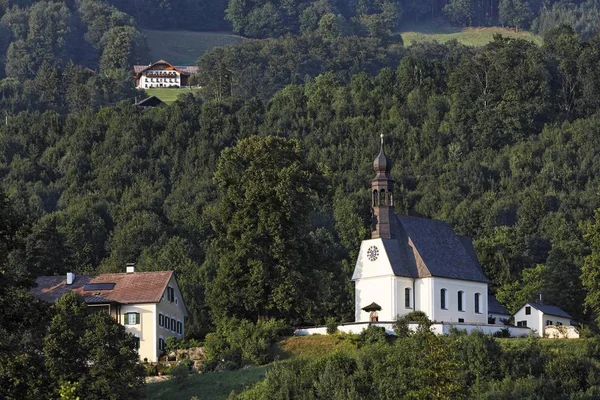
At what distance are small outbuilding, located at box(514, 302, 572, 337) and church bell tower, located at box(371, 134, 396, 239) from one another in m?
8.06

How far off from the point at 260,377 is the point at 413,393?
12388 mm

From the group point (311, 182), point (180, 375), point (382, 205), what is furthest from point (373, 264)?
point (180, 375)

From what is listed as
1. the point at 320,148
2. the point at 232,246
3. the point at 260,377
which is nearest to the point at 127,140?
the point at 320,148

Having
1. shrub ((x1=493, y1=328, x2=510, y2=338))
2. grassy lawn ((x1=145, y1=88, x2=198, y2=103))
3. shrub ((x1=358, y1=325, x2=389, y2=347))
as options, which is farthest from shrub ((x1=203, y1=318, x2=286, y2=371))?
grassy lawn ((x1=145, y1=88, x2=198, y2=103))

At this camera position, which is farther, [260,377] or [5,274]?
[260,377]

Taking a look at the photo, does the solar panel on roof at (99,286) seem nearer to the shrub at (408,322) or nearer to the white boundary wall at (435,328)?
the white boundary wall at (435,328)

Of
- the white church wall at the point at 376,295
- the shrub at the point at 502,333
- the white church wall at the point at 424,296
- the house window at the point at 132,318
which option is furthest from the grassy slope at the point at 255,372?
the house window at the point at 132,318

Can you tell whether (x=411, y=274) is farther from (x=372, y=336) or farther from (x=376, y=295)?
(x=372, y=336)

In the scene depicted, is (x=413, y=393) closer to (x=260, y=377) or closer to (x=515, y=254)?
(x=260, y=377)

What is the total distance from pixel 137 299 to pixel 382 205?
41.9 ft

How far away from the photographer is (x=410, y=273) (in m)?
78.6

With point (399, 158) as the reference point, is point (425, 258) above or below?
below

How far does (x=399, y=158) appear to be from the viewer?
125 metres

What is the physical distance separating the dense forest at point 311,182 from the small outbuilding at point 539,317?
1.63 m
